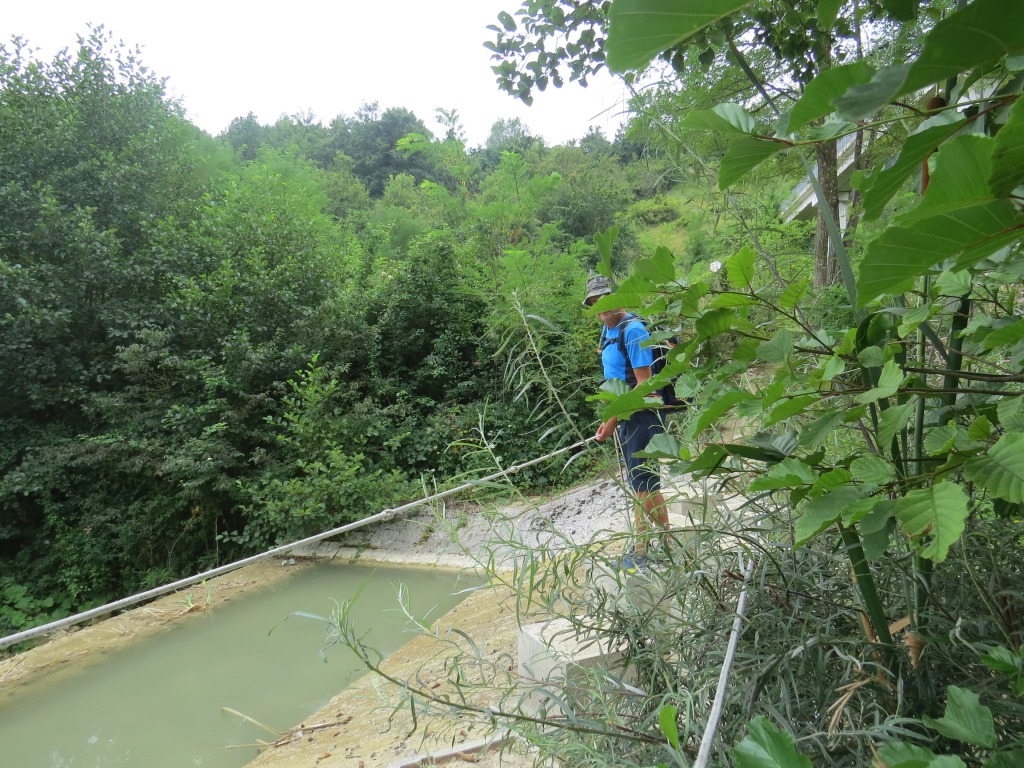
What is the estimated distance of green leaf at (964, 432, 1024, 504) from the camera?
1.32ft

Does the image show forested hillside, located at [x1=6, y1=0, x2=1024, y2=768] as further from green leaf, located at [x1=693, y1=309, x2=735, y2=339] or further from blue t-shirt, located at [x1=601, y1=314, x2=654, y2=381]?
blue t-shirt, located at [x1=601, y1=314, x2=654, y2=381]

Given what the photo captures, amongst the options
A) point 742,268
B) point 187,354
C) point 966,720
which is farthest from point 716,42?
point 187,354

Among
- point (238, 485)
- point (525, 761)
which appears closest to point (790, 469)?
point (525, 761)

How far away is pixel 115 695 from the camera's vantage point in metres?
3.91

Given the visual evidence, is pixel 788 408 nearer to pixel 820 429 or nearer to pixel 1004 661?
pixel 820 429

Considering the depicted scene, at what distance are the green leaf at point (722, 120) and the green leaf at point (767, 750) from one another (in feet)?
1.55

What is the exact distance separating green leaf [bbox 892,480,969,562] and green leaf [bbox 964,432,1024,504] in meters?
0.02

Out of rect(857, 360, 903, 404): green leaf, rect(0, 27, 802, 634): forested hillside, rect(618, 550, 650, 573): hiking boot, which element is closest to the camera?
rect(857, 360, 903, 404): green leaf

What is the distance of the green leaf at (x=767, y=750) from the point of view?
36cm

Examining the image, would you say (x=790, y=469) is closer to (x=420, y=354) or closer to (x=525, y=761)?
(x=525, y=761)

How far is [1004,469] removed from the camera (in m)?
0.42

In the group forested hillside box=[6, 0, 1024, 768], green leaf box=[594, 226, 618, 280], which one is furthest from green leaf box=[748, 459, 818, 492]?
green leaf box=[594, 226, 618, 280]

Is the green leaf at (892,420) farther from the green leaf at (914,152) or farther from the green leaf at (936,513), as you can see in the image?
the green leaf at (914,152)

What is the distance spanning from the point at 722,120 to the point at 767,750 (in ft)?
1.63
